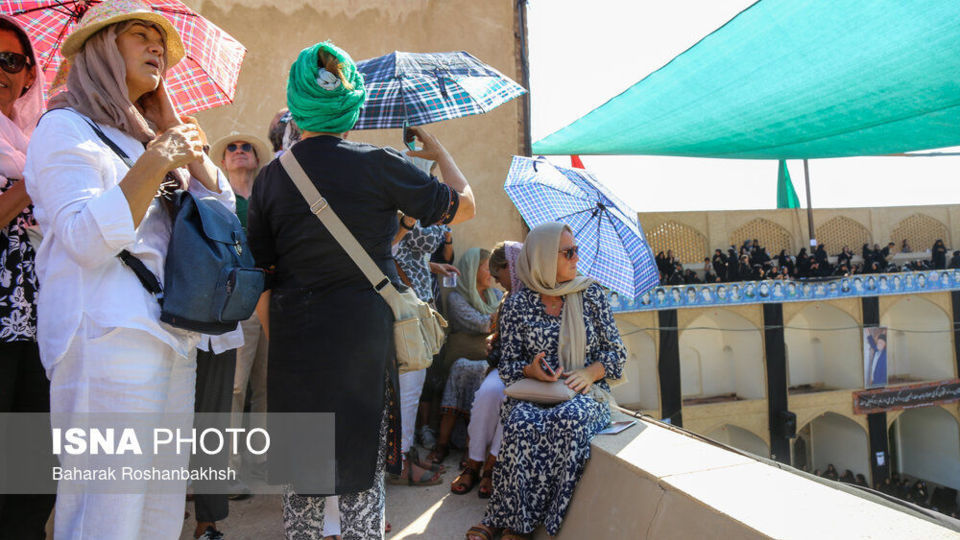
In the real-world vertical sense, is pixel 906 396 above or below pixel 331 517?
below

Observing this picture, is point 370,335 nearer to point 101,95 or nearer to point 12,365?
point 101,95

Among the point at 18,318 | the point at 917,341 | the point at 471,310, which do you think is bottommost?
the point at 917,341

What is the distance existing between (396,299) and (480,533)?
4.59 feet

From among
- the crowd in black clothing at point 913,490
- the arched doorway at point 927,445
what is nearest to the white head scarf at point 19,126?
the crowd in black clothing at point 913,490

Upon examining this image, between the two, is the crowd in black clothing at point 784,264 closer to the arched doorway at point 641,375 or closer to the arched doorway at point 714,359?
the arched doorway at point 714,359

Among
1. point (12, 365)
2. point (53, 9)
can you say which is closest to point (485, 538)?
point (12, 365)

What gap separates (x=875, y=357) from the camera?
18969 mm

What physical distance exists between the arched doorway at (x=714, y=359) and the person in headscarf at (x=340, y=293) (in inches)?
746

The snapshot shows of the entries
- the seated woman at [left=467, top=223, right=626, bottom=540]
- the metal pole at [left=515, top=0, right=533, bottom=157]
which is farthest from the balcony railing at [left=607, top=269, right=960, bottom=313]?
the seated woman at [left=467, top=223, right=626, bottom=540]

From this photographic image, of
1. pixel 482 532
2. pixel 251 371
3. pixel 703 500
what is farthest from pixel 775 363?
pixel 703 500

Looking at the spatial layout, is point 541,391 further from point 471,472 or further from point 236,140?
point 236,140

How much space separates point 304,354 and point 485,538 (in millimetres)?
1389

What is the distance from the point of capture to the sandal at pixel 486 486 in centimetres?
301

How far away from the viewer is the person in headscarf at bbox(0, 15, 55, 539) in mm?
1626
